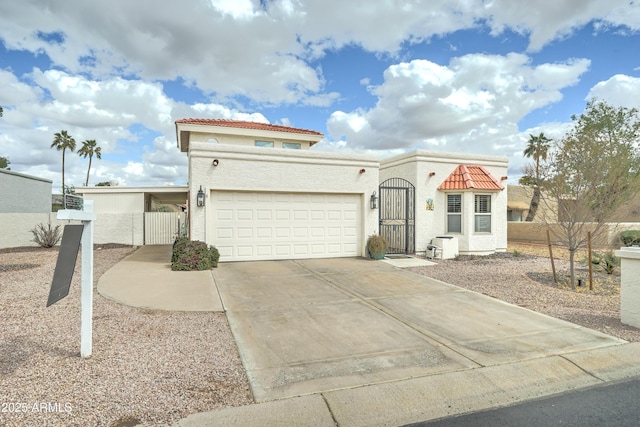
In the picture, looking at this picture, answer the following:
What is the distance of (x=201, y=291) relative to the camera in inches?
321

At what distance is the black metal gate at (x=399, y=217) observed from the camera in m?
14.8

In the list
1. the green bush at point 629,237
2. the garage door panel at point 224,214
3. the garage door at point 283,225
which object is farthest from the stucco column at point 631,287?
the green bush at point 629,237

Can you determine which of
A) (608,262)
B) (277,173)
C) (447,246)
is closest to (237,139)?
(277,173)

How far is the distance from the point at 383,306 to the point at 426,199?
8.50m

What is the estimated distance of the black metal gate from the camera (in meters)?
14.8

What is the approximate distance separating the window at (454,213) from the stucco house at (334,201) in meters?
0.04

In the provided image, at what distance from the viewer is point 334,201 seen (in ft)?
44.6

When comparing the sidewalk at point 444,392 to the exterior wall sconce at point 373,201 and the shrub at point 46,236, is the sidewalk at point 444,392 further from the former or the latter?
the shrub at point 46,236

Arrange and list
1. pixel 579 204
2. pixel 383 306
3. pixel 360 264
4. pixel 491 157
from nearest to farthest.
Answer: pixel 383 306 → pixel 579 204 → pixel 360 264 → pixel 491 157

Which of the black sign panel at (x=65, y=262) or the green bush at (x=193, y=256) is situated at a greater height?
the black sign panel at (x=65, y=262)

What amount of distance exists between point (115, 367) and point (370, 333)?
133 inches

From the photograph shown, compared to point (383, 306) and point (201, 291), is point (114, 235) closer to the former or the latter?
point (201, 291)

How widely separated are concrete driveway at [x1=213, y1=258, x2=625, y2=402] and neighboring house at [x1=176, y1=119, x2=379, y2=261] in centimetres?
332

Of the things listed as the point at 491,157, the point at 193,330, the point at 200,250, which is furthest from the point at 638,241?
the point at 193,330
